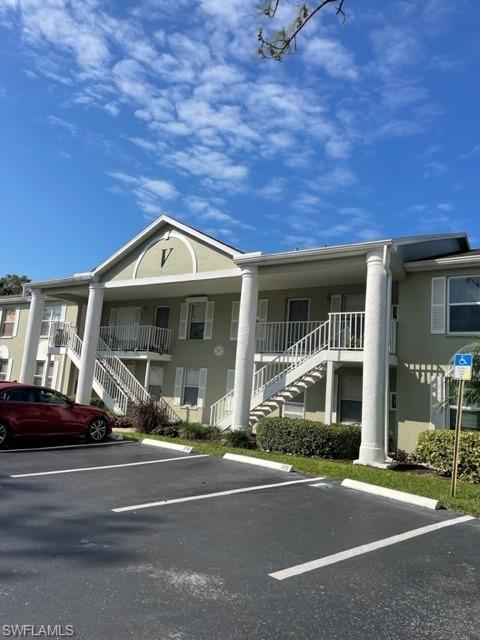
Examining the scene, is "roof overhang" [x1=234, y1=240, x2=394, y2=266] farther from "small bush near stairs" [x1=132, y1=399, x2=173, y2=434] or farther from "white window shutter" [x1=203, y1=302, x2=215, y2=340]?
"small bush near stairs" [x1=132, y1=399, x2=173, y2=434]

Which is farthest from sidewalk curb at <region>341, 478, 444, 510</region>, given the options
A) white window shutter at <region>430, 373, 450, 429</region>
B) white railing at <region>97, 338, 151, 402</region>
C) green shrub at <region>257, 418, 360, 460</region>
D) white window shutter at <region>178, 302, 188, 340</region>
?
white window shutter at <region>178, 302, 188, 340</region>

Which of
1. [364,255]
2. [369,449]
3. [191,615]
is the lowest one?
[191,615]

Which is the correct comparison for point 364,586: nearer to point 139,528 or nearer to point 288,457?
point 139,528

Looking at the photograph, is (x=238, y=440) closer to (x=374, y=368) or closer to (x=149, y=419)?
(x=149, y=419)

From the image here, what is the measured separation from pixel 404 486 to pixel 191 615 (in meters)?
6.24

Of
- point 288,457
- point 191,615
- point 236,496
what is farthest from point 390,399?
point 191,615

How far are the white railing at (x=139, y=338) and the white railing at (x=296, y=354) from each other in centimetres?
511

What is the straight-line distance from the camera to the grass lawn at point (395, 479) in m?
7.87

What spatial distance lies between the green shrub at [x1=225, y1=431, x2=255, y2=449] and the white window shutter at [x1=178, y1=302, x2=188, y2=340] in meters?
7.17

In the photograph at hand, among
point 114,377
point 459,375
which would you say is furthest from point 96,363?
point 459,375

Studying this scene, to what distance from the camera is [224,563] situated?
15.2 feet

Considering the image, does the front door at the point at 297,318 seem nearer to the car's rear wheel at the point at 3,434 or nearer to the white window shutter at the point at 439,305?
the white window shutter at the point at 439,305

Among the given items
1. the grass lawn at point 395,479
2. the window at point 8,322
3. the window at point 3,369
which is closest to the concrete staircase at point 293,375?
the grass lawn at point 395,479

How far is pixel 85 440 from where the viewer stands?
43.8ft
